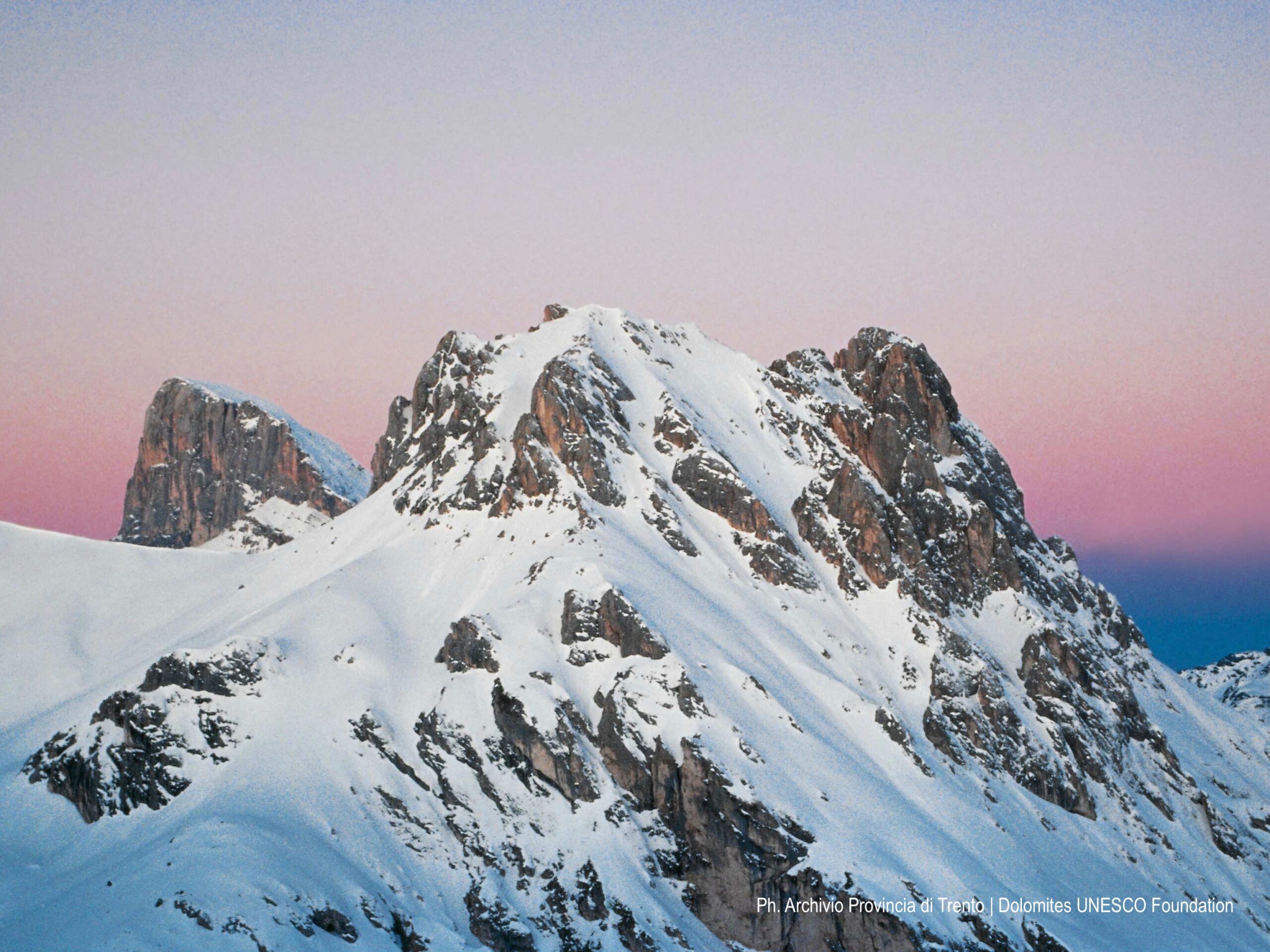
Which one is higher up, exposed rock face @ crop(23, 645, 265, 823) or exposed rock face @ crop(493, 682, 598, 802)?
exposed rock face @ crop(493, 682, 598, 802)

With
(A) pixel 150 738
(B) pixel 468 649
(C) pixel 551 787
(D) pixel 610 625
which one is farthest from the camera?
(D) pixel 610 625

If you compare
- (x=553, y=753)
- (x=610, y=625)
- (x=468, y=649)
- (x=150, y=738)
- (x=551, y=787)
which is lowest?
(x=150, y=738)

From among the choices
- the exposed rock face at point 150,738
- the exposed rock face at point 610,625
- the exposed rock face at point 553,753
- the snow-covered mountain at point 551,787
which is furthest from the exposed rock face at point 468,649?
the exposed rock face at point 150,738

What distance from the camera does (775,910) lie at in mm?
153875

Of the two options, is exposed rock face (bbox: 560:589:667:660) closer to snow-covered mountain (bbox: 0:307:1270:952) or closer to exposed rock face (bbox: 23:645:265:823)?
snow-covered mountain (bbox: 0:307:1270:952)

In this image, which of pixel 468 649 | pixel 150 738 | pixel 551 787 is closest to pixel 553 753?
pixel 551 787

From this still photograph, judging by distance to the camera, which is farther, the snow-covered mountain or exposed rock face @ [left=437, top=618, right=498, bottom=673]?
exposed rock face @ [left=437, top=618, right=498, bottom=673]

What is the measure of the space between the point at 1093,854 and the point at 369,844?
3621 inches

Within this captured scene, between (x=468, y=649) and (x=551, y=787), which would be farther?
(x=468, y=649)

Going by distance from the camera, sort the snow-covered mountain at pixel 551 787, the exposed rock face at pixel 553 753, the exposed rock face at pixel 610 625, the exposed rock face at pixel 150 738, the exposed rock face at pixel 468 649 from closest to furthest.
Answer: the snow-covered mountain at pixel 551 787 < the exposed rock face at pixel 150 738 < the exposed rock face at pixel 553 753 < the exposed rock face at pixel 468 649 < the exposed rock face at pixel 610 625

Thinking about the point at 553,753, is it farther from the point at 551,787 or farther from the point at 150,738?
the point at 150,738

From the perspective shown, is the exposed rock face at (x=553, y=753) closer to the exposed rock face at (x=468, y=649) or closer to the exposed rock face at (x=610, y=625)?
the exposed rock face at (x=468, y=649)

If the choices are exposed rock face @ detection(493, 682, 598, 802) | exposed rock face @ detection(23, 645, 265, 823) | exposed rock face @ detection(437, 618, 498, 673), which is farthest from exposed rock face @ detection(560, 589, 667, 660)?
exposed rock face @ detection(23, 645, 265, 823)

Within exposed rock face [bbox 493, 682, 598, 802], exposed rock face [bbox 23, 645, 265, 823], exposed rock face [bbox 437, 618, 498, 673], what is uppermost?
exposed rock face [bbox 437, 618, 498, 673]
